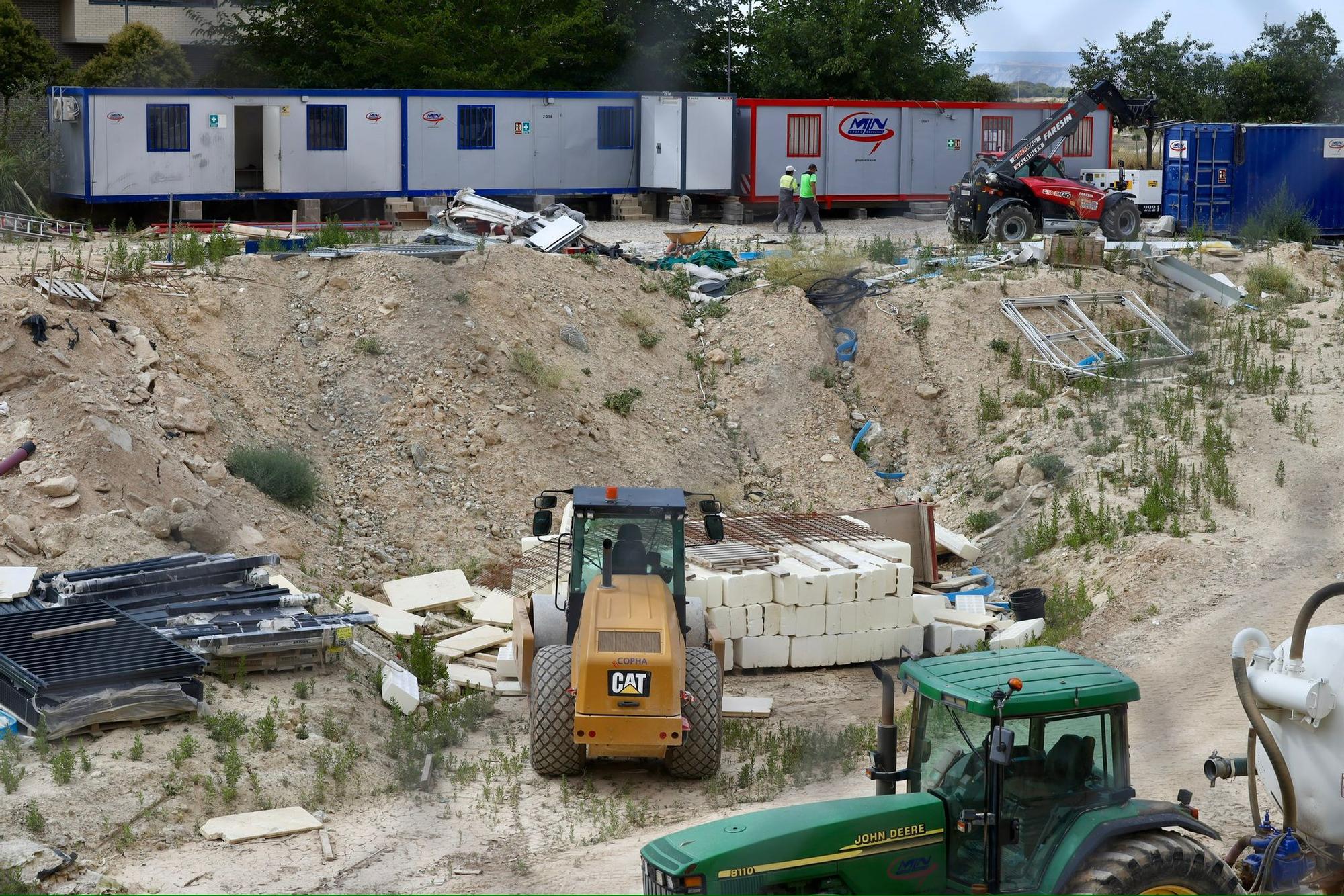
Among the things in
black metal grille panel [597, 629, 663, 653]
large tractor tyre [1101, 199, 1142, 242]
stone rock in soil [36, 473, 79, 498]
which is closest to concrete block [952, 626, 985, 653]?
black metal grille panel [597, 629, 663, 653]

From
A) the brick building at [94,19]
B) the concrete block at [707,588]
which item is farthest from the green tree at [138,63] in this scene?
the concrete block at [707,588]

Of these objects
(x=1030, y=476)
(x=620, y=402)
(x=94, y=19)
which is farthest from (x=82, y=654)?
(x=94, y=19)

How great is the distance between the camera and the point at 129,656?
433 inches

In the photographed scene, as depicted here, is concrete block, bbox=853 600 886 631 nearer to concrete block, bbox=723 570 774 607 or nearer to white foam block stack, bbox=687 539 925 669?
white foam block stack, bbox=687 539 925 669

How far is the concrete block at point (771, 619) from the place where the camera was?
14.2 meters

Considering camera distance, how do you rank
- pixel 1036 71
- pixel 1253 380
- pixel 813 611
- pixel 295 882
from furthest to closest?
1. pixel 1253 380
2. pixel 813 611
3. pixel 295 882
4. pixel 1036 71

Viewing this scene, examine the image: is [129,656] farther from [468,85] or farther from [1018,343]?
[468,85]

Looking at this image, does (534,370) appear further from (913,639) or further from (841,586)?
(913,639)

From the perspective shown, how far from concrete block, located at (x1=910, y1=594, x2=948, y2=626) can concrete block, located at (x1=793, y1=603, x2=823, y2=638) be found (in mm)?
1031

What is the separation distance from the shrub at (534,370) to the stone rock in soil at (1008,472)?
5.91 meters

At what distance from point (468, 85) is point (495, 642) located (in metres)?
21.6

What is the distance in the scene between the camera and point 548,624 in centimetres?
1220

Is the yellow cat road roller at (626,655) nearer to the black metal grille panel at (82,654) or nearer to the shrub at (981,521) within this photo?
the black metal grille panel at (82,654)

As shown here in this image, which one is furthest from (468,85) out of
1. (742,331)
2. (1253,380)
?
(1253,380)
